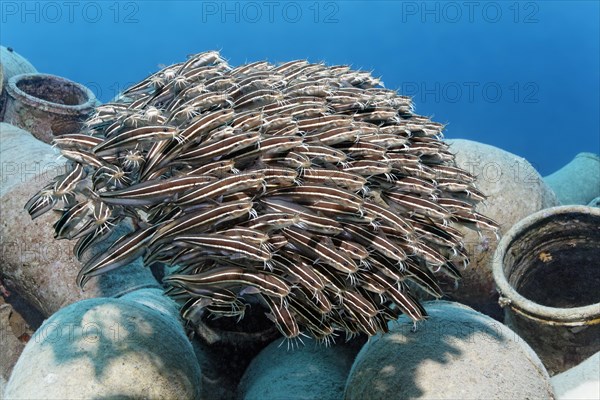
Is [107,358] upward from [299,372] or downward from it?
upward

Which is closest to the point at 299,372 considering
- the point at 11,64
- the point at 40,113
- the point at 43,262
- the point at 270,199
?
the point at 270,199

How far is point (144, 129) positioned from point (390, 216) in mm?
1837

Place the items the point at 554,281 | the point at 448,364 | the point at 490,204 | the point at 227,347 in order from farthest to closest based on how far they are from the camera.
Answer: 1. the point at 554,281
2. the point at 490,204
3. the point at 227,347
4. the point at 448,364

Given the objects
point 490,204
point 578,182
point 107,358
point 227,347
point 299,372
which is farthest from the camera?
point 578,182

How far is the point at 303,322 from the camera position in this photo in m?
4.44

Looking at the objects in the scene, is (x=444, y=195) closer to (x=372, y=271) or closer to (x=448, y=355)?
(x=372, y=271)

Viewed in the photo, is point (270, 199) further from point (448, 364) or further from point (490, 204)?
point (490, 204)

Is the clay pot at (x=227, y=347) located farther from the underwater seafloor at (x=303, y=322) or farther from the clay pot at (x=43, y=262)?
the clay pot at (x=43, y=262)

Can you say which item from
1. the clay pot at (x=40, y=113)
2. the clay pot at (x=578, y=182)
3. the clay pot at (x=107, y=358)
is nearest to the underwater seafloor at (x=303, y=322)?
the clay pot at (x=107, y=358)

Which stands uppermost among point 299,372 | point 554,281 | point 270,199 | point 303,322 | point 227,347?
point 270,199

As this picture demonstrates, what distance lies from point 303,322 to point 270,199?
93 centimetres

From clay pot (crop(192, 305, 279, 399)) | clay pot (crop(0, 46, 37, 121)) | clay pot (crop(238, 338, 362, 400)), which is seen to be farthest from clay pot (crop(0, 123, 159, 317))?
clay pot (crop(0, 46, 37, 121))

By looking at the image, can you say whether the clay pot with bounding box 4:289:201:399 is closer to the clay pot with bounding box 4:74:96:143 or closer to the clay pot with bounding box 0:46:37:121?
the clay pot with bounding box 4:74:96:143

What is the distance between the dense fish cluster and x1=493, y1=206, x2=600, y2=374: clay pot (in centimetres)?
193
